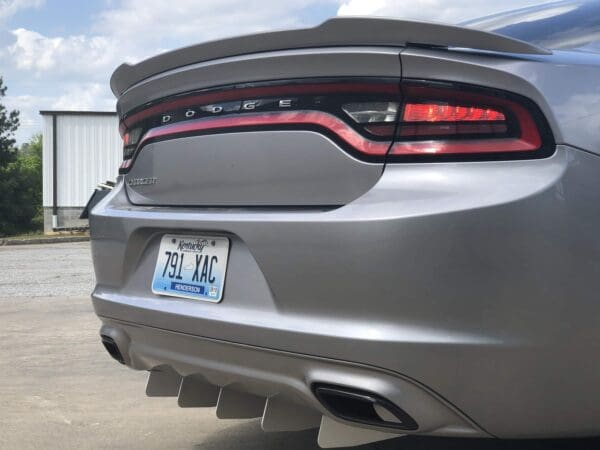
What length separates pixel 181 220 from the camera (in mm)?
2389

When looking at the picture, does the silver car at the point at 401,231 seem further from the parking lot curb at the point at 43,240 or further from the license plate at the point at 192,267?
the parking lot curb at the point at 43,240

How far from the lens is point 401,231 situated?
184cm

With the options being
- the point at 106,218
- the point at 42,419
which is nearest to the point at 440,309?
the point at 106,218

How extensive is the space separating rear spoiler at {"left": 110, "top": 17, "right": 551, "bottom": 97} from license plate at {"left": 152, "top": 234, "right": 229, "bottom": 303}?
23.3 inches

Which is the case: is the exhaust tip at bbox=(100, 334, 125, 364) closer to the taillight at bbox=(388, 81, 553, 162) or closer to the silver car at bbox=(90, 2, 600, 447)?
the silver car at bbox=(90, 2, 600, 447)

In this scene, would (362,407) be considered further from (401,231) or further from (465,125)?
(465,125)

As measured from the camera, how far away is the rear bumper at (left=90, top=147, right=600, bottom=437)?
179 centimetres

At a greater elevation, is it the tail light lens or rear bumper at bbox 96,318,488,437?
the tail light lens

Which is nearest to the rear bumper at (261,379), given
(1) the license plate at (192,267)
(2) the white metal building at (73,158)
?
(1) the license plate at (192,267)

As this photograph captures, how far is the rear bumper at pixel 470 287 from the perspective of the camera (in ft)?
Answer: 5.86

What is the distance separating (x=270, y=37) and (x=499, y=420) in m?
1.22

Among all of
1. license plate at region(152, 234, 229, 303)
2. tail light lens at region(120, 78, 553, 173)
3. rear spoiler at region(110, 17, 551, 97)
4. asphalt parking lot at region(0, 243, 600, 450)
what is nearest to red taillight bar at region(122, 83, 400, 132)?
tail light lens at region(120, 78, 553, 173)

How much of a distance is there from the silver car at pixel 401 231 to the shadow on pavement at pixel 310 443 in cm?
80

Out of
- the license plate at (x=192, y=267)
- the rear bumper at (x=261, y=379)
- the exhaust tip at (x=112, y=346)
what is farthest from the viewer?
the exhaust tip at (x=112, y=346)
